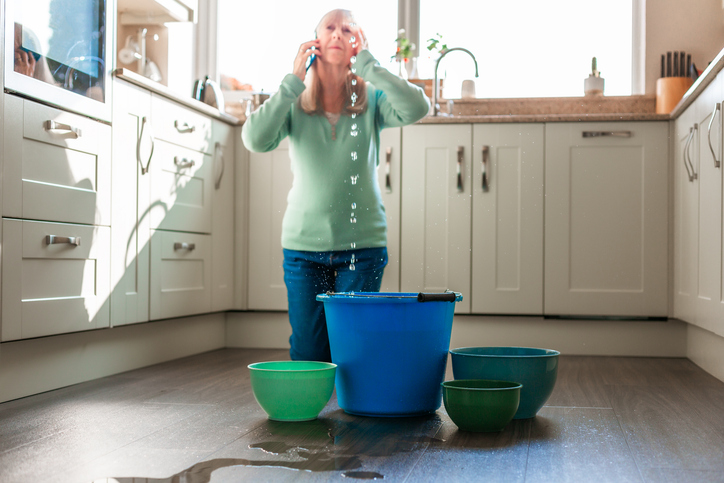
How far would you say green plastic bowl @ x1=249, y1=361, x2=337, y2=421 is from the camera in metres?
1.55

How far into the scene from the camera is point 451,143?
296 cm

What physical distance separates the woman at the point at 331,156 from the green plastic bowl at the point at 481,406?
22.8 inches

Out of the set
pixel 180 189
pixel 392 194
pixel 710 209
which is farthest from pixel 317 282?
pixel 710 209

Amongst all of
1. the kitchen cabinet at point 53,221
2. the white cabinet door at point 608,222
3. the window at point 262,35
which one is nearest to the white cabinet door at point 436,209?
the white cabinet door at point 608,222

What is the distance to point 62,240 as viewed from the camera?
6.44ft

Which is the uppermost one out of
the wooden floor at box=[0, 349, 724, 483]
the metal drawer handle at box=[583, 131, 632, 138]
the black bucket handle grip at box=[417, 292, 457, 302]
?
the metal drawer handle at box=[583, 131, 632, 138]

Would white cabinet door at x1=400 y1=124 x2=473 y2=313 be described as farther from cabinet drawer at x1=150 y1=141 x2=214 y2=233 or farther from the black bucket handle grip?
the black bucket handle grip

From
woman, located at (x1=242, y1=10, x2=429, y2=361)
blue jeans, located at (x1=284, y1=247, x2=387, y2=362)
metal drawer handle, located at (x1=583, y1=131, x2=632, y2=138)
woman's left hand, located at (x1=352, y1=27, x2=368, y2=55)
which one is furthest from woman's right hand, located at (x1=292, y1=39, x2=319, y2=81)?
metal drawer handle, located at (x1=583, y1=131, x2=632, y2=138)

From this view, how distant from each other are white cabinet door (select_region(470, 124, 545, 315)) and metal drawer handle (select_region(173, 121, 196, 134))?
1.12 meters

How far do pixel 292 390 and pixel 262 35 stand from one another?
2.64 metres

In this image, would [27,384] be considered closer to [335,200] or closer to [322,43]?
[335,200]

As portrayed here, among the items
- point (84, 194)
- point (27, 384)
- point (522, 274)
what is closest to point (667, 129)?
point (522, 274)

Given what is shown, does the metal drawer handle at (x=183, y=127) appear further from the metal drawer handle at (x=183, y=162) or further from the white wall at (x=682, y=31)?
the white wall at (x=682, y=31)

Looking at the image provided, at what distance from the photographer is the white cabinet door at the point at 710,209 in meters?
2.16
